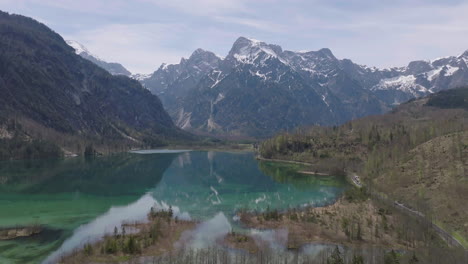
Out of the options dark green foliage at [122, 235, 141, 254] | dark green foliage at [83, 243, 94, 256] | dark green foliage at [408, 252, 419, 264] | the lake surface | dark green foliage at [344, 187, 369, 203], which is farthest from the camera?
dark green foliage at [344, 187, 369, 203]

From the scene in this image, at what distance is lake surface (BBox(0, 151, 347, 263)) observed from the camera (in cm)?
7812

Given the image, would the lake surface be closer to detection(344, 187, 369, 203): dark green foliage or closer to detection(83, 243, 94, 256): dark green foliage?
detection(83, 243, 94, 256): dark green foliage

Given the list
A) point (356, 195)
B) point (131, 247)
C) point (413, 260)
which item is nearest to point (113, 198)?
point (131, 247)

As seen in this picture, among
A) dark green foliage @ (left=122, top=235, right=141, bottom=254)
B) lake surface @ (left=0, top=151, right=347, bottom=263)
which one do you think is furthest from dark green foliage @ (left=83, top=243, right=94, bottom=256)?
dark green foliage @ (left=122, top=235, right=141, bottom=254)

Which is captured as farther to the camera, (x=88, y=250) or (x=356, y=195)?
(x=356, y=195)

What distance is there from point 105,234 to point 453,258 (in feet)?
199

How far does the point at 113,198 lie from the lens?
126m

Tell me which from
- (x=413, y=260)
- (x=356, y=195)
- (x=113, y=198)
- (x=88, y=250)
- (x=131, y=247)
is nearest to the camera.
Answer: (x=413, y=260)

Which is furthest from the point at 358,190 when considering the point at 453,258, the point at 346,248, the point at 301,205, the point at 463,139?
the point at 453,258

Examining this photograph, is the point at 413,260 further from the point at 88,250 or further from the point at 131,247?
the point at 88,250

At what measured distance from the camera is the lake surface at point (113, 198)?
7812 centimetres

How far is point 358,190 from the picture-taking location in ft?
394

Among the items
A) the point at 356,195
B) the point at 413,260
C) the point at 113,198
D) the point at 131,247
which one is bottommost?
the point at 113,198

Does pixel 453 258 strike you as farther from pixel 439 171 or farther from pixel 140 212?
pixel 140 212
